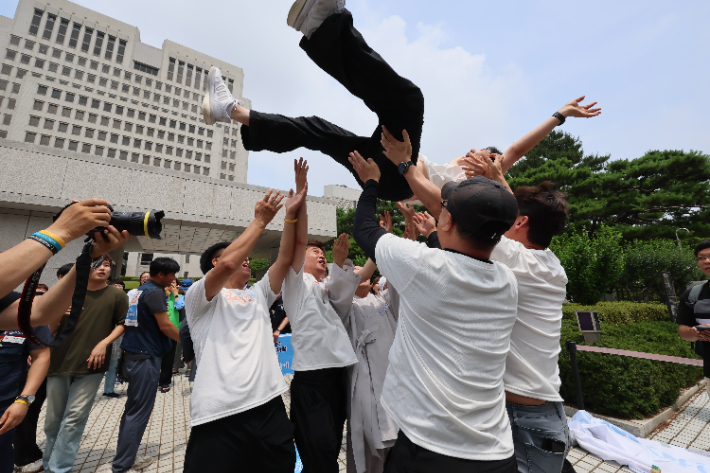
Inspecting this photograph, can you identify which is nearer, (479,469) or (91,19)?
(479,469)

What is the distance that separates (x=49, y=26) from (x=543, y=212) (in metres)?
69.8

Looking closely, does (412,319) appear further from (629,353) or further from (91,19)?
(91,19)

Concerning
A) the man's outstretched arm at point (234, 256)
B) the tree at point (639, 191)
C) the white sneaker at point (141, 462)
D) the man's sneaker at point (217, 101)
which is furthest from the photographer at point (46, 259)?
the tree at point (639, 191)

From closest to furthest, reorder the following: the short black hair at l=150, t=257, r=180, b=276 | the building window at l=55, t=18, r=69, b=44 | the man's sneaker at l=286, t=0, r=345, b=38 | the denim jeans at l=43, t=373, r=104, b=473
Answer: the man's sneaker at l=286, t=0, r=345, b=38 → the denim jeans at l=43, t=373, r=104, b=473 → the short black hair at l=150, t=257, r=180, b=276 → the building window at l=55, t=18, r=69, b=44

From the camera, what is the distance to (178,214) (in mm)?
11977

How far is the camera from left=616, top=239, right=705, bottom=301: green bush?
690 inches

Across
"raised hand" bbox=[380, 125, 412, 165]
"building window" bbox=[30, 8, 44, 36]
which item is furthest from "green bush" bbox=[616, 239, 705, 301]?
"building window" bbox=[30, 8, 44, 36]

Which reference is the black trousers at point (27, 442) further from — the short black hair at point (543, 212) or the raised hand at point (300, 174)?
the short black hair at point (543, 212)

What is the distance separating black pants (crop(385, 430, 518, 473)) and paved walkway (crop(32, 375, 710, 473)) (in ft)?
8.83

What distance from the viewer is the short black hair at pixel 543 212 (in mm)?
1758

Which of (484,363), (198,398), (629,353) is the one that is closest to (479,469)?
(484,363)

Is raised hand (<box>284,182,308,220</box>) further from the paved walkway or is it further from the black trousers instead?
the black trousers

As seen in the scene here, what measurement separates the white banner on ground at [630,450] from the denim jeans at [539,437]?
2940mm

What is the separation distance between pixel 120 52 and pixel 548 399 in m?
69.2
